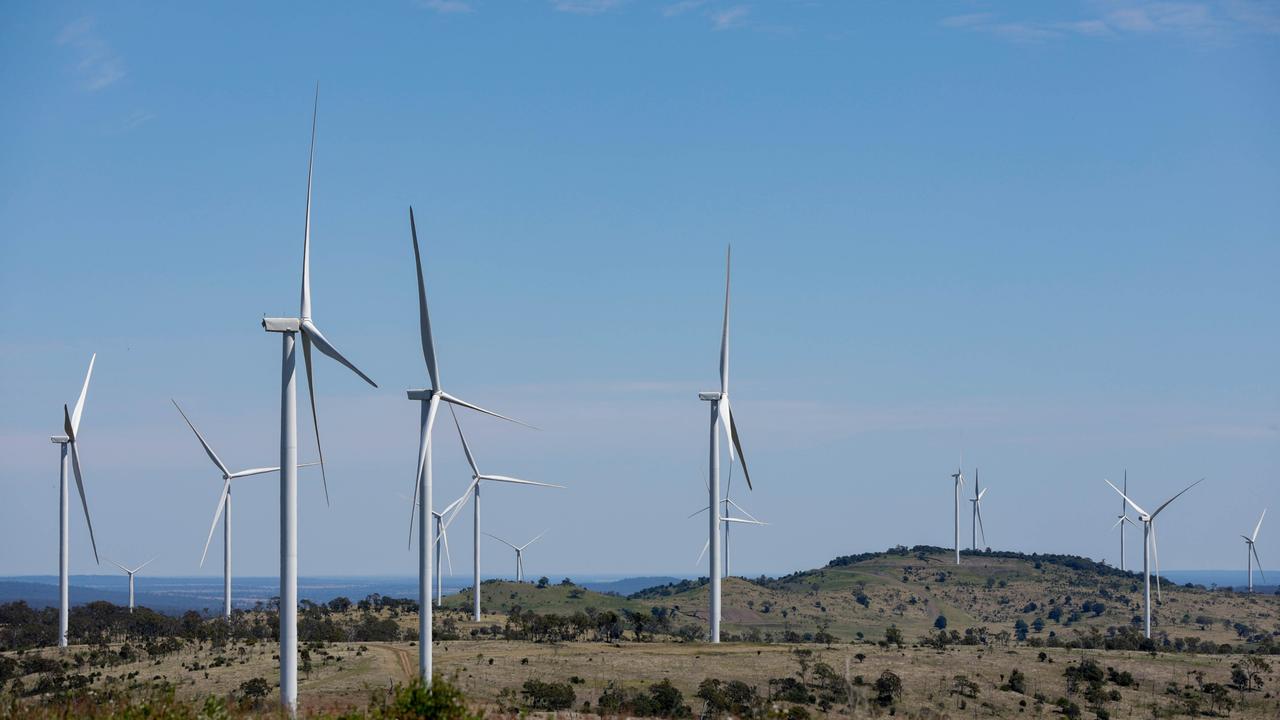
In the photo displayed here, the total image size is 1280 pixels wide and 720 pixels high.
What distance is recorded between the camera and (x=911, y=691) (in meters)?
79.9

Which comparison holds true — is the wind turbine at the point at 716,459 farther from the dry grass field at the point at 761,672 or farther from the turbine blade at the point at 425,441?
the turbine blade at the point at 425,441

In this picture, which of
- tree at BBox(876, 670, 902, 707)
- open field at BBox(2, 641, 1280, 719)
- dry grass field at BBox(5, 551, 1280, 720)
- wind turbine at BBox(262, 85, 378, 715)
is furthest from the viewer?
tree at BBox(876, 670, 902, 707)

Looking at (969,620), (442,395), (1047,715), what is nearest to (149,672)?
(442,395)

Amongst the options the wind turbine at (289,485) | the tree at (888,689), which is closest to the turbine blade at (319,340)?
the wind turbine at (289,485)

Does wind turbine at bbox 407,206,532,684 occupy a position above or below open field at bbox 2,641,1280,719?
above

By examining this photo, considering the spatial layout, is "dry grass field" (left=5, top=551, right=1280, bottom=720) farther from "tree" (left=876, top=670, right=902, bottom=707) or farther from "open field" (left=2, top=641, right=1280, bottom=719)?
"tree" (left=876, top=670, right=902, bottom=707)

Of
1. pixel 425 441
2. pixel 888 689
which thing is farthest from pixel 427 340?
pixel 888 689

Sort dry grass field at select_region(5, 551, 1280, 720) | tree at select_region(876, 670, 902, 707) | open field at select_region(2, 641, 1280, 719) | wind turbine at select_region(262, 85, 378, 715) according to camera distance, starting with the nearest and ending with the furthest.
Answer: wind turbine at select_region(262, 85, 378, 715), dry grass field at select_region(5, 551, 1280, 720), open field at select_region(2, 641, 1280, 719), tree at select_region(876, 670, 902, 707)

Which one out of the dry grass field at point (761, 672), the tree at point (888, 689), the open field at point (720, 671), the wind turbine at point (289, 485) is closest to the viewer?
the wind turbine at point (289, 485)

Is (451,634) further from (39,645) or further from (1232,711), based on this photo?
(1232,711)

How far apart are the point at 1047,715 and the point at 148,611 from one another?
82939mm

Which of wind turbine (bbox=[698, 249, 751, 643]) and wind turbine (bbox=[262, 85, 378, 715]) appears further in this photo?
wind turbine (bbox=[698, 249, 751, 643])

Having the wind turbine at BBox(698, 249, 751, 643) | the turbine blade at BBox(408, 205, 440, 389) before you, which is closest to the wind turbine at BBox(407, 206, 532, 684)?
the turbine blade at BBox(408, 205, 440, 389)

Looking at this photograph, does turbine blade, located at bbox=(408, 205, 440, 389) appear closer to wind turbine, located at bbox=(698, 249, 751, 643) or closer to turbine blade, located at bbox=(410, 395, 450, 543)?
turbine blade, located at bbox=(410, 395, 450, 543)
